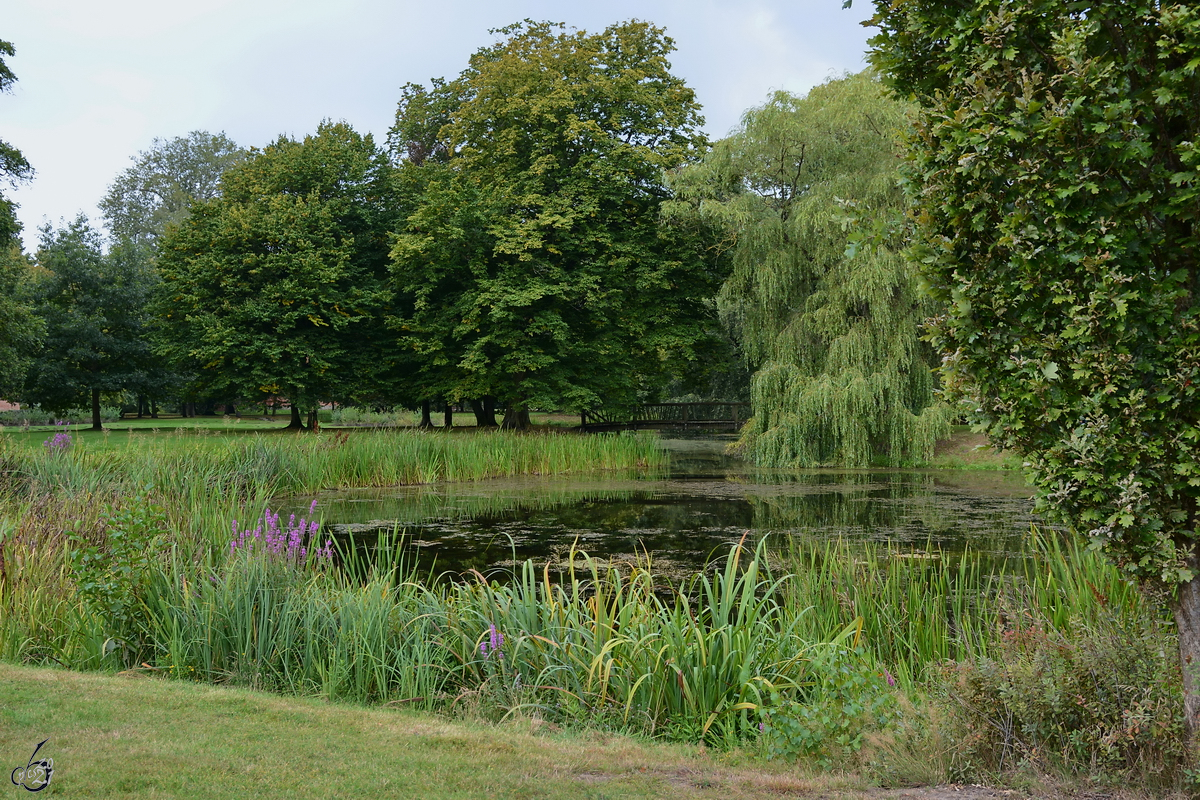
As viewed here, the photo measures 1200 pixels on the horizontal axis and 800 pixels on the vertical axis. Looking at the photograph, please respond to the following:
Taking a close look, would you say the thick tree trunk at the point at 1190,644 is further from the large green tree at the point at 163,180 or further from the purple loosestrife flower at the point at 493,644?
the large green tree at the point at 163,180

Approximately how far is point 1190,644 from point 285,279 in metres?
24.5

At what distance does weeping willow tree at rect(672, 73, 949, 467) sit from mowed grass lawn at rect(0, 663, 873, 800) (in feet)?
52.5

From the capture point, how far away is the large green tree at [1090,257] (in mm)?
3113

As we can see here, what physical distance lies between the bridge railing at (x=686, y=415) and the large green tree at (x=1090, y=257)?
29.4m

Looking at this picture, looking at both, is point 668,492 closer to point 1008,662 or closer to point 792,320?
point 792,320

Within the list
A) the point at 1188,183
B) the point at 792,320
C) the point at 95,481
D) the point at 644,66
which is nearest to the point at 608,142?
the point at 644,66

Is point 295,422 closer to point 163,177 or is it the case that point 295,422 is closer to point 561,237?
point 561,237

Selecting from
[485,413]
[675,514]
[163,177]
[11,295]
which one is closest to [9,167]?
[11,295]

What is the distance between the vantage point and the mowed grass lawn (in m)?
3.30

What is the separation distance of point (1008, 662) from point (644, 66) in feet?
79.4

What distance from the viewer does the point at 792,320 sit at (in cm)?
2066

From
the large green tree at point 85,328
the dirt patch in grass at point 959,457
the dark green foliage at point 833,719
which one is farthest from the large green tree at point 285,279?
the dark green foliage at point 833,719

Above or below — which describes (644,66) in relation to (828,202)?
above

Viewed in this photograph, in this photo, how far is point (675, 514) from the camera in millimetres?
13125
